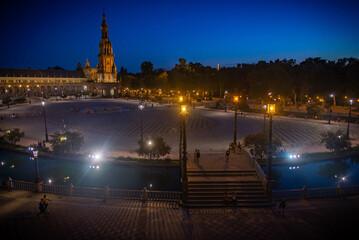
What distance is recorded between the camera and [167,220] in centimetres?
1294

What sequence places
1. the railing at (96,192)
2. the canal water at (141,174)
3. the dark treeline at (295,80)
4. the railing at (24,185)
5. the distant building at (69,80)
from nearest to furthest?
the railing at (96,192), the railing at (24,185), the canal water at (141,174), the dark treeline at (295,80), the distant building at (69,80)

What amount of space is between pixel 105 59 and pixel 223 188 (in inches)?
5122

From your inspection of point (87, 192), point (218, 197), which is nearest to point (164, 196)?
point (218, 197)

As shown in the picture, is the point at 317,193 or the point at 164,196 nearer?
the point at 164,196

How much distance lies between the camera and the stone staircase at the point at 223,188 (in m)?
14.5

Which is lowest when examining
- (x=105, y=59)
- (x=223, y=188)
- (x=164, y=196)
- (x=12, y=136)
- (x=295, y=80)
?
(x=164, y=196)

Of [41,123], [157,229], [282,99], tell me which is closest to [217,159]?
[157,229]

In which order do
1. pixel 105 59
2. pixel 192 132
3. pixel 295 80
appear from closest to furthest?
pixel 192 132
pixel 295 80
pixel 105 59

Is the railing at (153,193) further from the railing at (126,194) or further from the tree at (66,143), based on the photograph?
the tree at (66,143)

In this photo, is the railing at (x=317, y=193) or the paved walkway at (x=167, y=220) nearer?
the paved walkway at (x=167, y=220)

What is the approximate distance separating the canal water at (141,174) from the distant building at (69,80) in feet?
352

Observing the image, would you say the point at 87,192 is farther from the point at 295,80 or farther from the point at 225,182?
the point at 295,80

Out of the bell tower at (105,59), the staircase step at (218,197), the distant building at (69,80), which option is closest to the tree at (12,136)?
the staircase step at (218,197)

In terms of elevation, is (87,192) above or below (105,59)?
below
